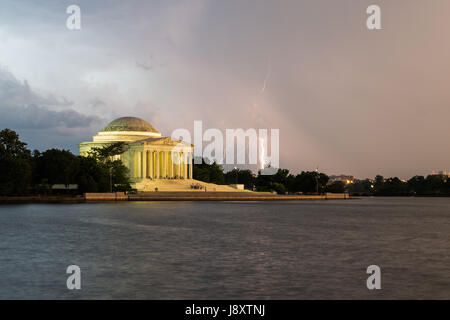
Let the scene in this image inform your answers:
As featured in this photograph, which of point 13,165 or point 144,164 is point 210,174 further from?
point 13,165

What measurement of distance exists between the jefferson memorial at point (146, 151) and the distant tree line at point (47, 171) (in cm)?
2677

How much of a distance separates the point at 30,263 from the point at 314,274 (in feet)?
50.4

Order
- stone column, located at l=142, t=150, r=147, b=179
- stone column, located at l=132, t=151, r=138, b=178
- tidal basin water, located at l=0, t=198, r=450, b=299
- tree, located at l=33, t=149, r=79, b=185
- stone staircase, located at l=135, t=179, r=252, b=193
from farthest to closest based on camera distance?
stone column, located at l=132, t=151, r=138, b=178
stone column, located at l=142, t=150, r=147, b=179
stone staircase, located at l=135, t=179, r=252, b=193
tree, located at l=33, t=149, r=79, b=185
tidal basin water, located at l=0, t=198, r=450, b=299

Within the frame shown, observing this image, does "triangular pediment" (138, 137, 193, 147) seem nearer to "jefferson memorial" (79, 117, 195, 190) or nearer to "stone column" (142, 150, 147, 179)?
"jefferson memorial" (79, 117, 195, 190)

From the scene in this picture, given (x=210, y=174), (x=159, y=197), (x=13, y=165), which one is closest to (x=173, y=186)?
(x=159, y=197)

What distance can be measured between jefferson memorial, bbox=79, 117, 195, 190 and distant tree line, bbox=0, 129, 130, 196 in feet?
87.8

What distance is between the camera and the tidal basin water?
81.2 ft

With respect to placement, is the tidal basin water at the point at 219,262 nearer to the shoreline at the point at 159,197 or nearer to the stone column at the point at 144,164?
the shoreline at the point at 159,197

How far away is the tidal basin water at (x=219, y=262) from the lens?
81.2 ft

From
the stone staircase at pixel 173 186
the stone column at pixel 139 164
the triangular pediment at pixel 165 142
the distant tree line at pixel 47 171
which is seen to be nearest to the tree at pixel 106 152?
the distant tree line at pixel 47 171

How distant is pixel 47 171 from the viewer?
125688 millimetres

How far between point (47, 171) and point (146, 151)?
1910 inches

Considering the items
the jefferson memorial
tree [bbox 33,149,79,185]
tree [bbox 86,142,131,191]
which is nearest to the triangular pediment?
the jefferson memorial
